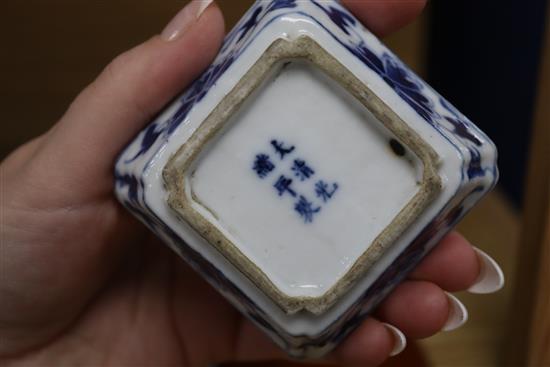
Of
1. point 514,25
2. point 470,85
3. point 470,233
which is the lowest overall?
point 470,233

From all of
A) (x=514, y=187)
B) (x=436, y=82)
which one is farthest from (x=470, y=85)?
(x=514, y=187)

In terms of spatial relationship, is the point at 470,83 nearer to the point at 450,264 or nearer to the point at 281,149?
the point at 450,264

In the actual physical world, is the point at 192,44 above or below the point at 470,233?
above

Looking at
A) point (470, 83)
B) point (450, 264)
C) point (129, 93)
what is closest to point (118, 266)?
point (129, 93)

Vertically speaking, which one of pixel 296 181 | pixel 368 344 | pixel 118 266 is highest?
pixel 296 181

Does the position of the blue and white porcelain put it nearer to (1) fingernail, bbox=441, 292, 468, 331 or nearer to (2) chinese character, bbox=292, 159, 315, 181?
(2) chinese character, bbox=292, 159, 315, 181

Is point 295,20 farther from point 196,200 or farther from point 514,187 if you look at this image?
point 514,187
